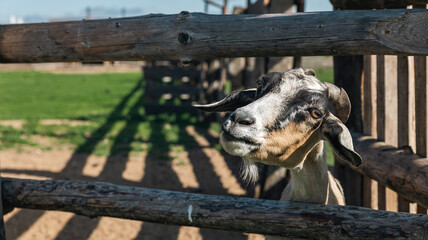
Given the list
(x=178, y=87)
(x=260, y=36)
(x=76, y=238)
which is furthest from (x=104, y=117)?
(x=260, y=36)

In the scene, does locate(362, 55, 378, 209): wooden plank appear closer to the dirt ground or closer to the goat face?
the dirt ground

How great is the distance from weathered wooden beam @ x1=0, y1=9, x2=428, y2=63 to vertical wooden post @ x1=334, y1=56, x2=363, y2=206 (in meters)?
1.97

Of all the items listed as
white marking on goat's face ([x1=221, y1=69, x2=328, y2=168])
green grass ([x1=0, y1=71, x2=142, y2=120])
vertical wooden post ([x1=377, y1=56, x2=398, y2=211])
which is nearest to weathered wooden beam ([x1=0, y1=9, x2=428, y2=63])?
white marking on goat's face ([x1=221, y1=69, x2=328, y2=168])

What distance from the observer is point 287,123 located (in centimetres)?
267

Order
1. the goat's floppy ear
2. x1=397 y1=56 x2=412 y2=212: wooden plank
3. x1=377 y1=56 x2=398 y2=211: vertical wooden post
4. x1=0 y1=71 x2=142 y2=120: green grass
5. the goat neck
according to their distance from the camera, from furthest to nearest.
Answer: x1=0 y1=71 x2=142 y2=120: green grass < x1=377 y1=56 x2=398 y2=211: vertical wooden post < x1=397 y1=56 x2=412 y2=212: wooden plank < the goat neck < the goat's floppy ear

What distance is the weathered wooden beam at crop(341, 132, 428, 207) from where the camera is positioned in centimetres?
341

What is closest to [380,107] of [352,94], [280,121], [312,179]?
[352,94]

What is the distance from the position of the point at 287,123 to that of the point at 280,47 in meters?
0.56

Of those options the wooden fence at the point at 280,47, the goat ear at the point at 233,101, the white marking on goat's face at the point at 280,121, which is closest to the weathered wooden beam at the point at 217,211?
the wooden fence at the point at 280,47

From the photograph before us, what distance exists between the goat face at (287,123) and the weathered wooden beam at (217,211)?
39 centimetres

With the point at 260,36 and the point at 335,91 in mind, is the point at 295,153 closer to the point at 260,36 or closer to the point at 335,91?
the point at 335,91

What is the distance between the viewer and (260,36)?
2904 mm

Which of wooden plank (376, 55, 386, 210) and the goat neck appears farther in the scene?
wooden plank (376, 55, 386, 210)

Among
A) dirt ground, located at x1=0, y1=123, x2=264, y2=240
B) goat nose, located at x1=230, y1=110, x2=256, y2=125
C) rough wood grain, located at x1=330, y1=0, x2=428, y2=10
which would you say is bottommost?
dirt ground, located at x1=0, y1=123, x2=264, y2=240
